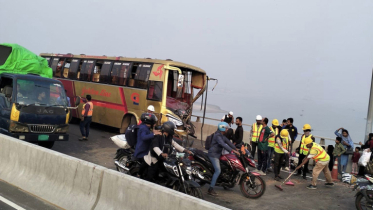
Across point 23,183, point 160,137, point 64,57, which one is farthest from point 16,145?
point 64,57

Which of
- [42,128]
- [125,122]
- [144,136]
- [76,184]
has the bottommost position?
[76,184]

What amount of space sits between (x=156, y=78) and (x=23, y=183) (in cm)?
772

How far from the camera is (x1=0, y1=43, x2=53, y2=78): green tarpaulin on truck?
12453 mm

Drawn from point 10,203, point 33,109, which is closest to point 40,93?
point 33,109

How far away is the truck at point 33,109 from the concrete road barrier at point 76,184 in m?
2.08

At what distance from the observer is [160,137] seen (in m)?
6.63

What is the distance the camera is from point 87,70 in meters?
17.5

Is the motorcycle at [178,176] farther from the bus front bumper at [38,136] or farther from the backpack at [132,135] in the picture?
the bus front bumper at [38,136]

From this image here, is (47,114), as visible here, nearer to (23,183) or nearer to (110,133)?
(23,183)

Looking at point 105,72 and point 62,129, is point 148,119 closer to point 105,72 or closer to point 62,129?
point 62,129

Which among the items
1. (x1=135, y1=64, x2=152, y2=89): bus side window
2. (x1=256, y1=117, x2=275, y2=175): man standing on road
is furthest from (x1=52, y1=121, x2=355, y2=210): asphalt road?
(x1=135, y1=64, x2=152, y2=89): bus side window

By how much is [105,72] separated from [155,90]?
3.42 metres

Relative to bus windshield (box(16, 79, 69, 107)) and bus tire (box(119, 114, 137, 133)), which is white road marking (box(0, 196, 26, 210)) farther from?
bus tire (box(119, 114, 137, 133))

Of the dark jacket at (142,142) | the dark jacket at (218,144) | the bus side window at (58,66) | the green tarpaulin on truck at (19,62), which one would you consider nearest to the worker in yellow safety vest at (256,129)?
the dark jacket at (218,144)
